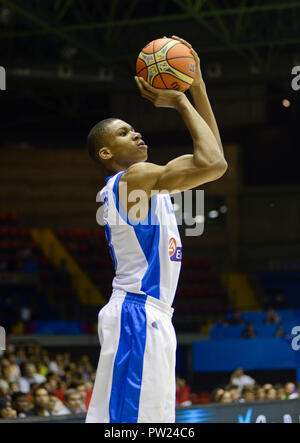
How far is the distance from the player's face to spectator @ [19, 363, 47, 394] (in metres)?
8.06

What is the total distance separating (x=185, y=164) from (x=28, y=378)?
889cm

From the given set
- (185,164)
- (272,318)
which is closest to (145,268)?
(185,164)

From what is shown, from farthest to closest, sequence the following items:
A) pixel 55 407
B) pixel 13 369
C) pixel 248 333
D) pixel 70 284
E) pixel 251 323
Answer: pixel 70 284
pixel 251 323
pixel 248 333
pixel 13 369
pixel 55 407

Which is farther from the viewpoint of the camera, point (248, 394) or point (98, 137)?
point (248, 394)

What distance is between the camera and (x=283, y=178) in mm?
22547

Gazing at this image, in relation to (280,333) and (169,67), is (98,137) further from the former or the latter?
(280,333)

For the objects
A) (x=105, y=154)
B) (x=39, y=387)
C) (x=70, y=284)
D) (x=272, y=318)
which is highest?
(x=105, y=154)

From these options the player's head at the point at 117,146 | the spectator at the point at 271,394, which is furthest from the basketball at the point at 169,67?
the spectator at the point at 271,394

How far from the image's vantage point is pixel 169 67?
3.50 m

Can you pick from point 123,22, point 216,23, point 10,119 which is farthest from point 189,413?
point 10,119

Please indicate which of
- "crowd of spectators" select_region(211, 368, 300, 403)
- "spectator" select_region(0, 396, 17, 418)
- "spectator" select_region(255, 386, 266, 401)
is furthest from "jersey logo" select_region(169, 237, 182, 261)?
"spectator" select_region(255, 386, 266, 401)

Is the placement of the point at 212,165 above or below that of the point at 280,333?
above

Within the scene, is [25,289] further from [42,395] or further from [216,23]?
[42,395]

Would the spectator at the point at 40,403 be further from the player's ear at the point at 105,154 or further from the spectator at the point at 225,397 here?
the player's ear at the point at 105,154
